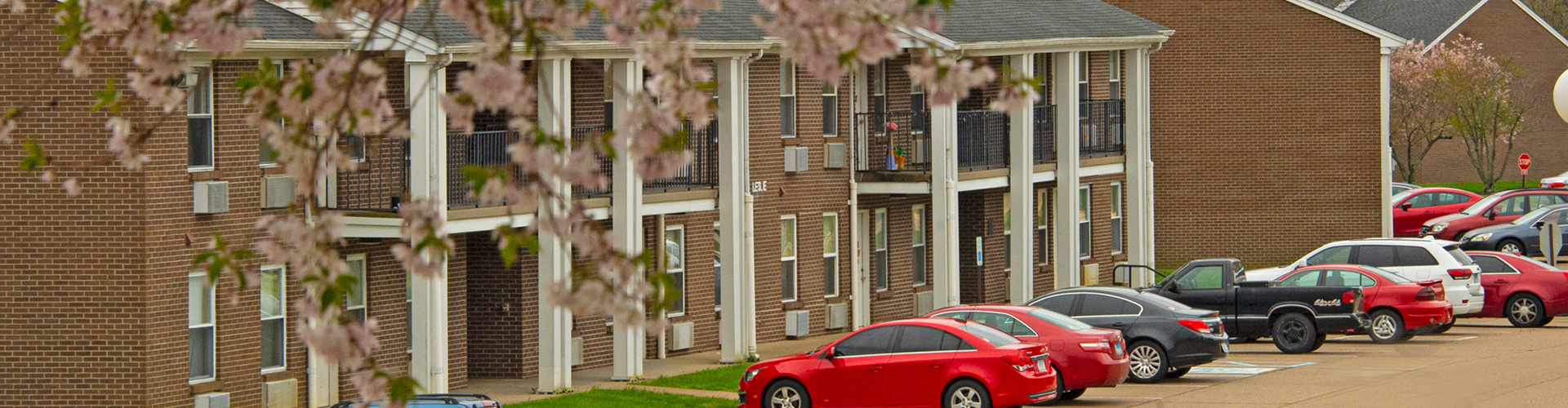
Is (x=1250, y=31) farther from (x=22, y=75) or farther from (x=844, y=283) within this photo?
(x=22, y=75)

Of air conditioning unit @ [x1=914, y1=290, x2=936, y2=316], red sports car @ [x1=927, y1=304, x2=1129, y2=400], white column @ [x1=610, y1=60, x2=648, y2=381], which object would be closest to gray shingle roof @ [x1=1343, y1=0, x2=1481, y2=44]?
air conditioning unit @ [x1=914, y1=290, x2=936, y2=316]

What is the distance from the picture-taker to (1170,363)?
23609 mm

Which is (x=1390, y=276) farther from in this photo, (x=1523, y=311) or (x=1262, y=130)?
(x=1262, y=130)

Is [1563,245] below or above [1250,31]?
below

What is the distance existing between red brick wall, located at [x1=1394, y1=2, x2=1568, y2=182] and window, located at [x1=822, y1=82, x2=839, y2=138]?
168 ft

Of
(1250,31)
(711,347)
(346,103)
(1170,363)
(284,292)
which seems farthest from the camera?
(1250,31)

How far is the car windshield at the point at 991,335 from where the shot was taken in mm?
20234

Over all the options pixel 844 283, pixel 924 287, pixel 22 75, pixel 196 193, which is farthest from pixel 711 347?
pixel 22 75

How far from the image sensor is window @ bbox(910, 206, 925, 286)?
1326 inches

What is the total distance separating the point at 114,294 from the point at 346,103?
45.3 feet

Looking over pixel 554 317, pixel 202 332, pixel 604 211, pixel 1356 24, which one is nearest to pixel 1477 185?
pixel 1356 24

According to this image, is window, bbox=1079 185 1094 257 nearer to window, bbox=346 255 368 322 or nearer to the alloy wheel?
the alloy wheel

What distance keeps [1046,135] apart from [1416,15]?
163ft

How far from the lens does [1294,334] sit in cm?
2705
